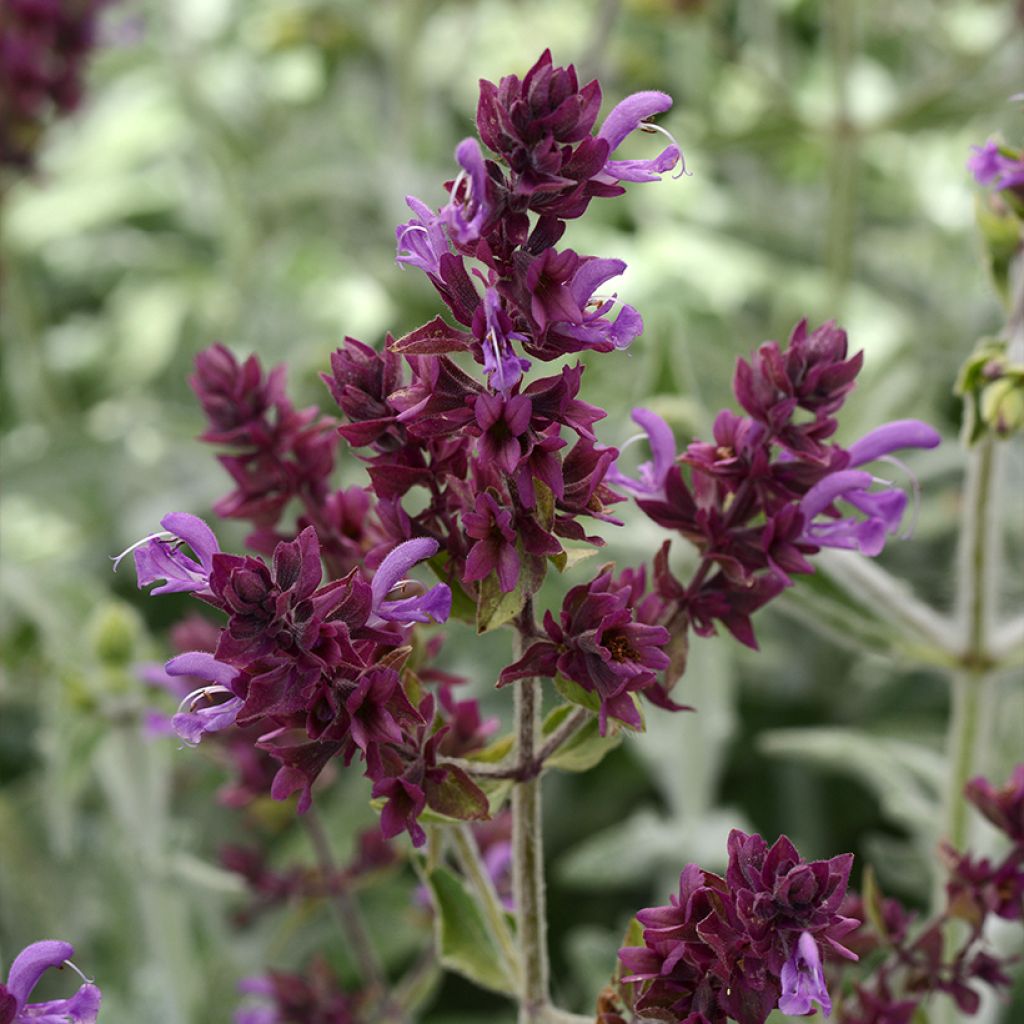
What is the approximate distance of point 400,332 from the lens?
1.97 meters

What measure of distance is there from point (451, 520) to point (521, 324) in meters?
0.11

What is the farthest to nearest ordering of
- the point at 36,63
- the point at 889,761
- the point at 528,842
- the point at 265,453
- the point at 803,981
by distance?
1. the point at 36,63
2. the point at 889,761
3. the point at 265,453
4. the point at 528,842
5. the point at 803,981

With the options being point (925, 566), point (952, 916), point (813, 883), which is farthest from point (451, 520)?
point (925, 566)

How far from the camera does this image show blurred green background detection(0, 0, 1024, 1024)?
129 cm

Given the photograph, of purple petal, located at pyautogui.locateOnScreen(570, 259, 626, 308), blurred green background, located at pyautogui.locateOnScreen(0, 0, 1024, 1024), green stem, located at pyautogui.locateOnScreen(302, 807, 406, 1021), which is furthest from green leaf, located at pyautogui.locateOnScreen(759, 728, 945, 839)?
purple petal, located at pyautogui.locateOnScreen(570, 259, 626, 308)

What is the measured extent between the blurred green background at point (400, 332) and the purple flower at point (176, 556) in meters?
0.49

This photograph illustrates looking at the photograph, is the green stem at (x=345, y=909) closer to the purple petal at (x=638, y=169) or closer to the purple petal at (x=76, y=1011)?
the purple petal at (x=76, y=1011)

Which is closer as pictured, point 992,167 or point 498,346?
point 498,346

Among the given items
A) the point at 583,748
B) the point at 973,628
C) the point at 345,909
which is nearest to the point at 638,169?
the point at 583,748

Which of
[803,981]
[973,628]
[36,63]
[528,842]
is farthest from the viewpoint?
[36,63]

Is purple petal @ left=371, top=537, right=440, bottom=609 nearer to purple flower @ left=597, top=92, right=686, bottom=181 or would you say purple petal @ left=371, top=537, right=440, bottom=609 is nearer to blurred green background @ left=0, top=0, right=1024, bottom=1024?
purple flower @ left=597, top=92, right=686, bottom=181

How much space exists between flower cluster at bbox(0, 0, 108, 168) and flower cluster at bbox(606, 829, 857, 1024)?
4.83 ft

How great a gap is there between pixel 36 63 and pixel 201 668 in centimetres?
138

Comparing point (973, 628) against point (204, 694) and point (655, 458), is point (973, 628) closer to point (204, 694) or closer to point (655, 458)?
point (655, 458)
